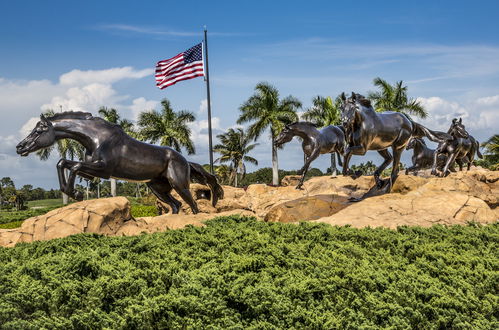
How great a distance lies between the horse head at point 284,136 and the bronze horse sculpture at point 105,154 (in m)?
4.11

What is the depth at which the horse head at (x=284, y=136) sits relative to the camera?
13.9m

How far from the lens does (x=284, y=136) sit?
1416 centimetres

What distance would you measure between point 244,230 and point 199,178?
18.2ft

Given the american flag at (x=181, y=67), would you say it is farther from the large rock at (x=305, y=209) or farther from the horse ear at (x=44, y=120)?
the large rock at (x=305, y=209)

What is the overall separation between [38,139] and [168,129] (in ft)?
92.2

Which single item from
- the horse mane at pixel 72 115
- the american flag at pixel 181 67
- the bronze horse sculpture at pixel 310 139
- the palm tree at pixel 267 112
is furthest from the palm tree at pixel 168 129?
the horse mane at pixel 72 115

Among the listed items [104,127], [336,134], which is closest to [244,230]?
[104,127]

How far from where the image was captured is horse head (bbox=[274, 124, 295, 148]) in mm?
13930

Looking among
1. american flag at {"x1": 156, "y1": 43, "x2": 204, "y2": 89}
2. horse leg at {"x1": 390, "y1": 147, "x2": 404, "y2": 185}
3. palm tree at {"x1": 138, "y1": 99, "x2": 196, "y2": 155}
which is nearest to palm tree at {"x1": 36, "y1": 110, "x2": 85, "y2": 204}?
palm tree at {"x1": 138, "y1": 99, "x2": 196, "y2": 155}

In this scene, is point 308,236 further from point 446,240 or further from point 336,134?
point 336,134

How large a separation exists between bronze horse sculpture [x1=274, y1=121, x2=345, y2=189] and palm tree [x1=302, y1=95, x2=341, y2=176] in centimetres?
1915

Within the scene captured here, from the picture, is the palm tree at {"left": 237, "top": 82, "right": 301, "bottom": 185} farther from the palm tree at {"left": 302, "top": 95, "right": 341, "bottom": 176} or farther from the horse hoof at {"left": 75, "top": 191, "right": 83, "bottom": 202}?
the horse hoof at {"left": 75, "top": 191, "right": 83, "bottom": 202}

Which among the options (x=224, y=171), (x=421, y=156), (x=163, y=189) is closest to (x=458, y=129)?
(x=421, y=156)

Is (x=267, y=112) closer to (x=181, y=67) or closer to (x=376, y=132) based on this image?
(x=181, y=67)
